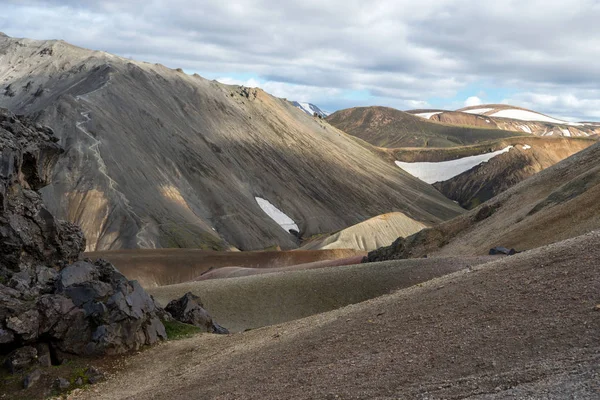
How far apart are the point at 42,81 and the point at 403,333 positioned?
410 ft

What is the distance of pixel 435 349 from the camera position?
1498 cm

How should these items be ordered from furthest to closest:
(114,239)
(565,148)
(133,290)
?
(565,148)
(114,239)
(133,290)

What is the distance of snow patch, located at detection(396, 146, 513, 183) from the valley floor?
168 meters

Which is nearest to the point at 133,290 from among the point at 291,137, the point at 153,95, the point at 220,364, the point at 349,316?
the point at 220,364

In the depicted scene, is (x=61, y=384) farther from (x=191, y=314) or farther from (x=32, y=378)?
(x=191, y=314)

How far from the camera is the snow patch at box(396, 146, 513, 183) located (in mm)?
184750

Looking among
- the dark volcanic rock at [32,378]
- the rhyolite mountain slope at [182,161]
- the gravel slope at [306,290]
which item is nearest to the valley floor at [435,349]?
the dark volcanic rock at [32,378]

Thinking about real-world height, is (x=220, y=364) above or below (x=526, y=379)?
below

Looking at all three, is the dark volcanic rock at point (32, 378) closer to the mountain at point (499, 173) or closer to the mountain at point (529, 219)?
the mountain at point (529, 219)

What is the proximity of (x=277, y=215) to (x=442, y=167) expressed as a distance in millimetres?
88545

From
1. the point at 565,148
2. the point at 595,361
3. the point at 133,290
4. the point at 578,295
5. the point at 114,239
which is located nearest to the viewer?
the point at 595,361

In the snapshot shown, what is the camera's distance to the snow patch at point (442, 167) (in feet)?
606

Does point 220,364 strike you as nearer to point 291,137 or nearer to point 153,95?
point 153,95

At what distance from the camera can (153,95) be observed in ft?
410
